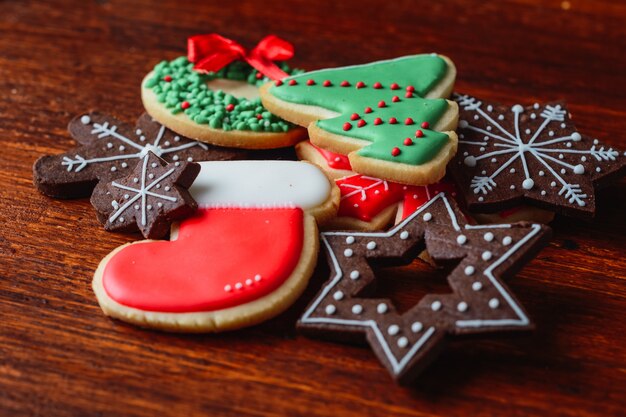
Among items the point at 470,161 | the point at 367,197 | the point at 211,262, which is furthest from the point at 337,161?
the point at 211,262

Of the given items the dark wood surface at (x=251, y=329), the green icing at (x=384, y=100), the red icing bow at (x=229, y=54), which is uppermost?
the green icing at (x=384, y=100)

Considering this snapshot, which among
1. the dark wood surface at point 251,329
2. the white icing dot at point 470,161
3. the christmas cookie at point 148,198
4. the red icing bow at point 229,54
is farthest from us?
the red icing bow at point 229,54

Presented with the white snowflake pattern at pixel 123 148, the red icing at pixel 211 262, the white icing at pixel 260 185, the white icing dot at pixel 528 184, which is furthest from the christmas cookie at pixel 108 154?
the white icing dot at pixel 528 184

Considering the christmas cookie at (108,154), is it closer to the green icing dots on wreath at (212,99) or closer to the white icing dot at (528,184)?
the green icing dots on wreath at (212,99)

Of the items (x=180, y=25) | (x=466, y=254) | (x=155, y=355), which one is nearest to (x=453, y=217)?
(x=466, y=254)

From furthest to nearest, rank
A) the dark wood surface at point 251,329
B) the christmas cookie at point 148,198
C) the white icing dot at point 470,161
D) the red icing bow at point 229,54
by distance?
the red icing bow at point 229,54
the white icing dot at point 470,161
the christmas cookie at point 148,198
the dark wood surface at point 251,329

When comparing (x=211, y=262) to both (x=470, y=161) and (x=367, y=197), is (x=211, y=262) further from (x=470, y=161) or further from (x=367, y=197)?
(x=470, y=161)

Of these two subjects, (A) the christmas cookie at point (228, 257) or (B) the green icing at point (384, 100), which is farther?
(B) the green icing at point (384, 100)

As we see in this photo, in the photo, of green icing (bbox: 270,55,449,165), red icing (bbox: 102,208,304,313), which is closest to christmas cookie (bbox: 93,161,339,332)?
red icing (bbox: 102,208,304,313)
